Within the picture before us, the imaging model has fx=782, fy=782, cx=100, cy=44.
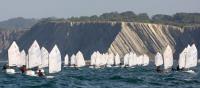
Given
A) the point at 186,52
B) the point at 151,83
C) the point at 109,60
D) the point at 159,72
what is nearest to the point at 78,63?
the point at 109,60

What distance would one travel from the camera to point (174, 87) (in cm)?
6850

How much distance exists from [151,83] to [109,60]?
9392 centimetres

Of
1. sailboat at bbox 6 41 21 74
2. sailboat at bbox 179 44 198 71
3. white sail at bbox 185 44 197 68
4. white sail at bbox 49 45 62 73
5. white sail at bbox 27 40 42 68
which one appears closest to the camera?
white sail at bbox 49 45 62 73

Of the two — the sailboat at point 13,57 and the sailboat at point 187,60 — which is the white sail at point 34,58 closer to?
the sailboat at point 13,57

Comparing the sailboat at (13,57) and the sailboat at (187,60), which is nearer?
the sailboat at (13,57)

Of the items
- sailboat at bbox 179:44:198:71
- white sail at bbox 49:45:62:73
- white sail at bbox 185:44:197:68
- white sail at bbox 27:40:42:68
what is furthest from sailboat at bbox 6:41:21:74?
white sail at bbox 185:44:197:68

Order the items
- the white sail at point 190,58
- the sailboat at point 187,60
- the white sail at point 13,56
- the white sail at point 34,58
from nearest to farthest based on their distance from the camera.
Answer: the white sail at point 34,58 → the white sail at point 13,56 → the sailboat at point 187,60 → the white sail at point 190,58

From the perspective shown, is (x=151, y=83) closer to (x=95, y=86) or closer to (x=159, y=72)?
(x=95, y=86)

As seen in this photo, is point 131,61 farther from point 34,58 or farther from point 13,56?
point 34,58

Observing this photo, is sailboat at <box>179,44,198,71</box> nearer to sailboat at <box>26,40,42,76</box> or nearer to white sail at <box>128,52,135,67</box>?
sailboat at <box>26,40,42,76</box>

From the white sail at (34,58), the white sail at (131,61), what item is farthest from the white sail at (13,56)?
the white sail at (131,61)

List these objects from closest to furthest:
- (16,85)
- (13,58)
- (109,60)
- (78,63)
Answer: (16,85) → (13,58) → (78,63) → (109,60)

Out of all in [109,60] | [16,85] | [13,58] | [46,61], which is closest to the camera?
[16,85]

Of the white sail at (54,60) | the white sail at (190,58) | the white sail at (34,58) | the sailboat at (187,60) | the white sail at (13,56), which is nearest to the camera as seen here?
the white sail at (54,60)
